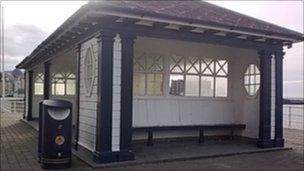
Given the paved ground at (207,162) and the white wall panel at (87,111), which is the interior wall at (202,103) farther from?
the paved ground at (207,162)

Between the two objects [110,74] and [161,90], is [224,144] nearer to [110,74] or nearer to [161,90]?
[161,90]

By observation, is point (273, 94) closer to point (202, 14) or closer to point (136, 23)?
point (202, 14)

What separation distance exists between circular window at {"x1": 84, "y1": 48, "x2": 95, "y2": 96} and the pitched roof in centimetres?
158

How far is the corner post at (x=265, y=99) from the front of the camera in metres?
10.7

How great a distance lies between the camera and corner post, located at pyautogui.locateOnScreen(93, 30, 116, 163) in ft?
27.2

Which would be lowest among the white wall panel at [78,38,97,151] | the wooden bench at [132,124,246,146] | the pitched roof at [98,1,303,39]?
the wooden bench at [132,124,246,146]

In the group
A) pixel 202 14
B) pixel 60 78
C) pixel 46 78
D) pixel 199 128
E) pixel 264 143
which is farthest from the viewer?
pixel 60 78

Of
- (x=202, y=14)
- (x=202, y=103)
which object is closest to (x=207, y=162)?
(x=202, y=14)

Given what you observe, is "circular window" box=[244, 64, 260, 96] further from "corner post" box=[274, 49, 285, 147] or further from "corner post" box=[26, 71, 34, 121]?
"corner post" box=[26, 71, 34, 121]

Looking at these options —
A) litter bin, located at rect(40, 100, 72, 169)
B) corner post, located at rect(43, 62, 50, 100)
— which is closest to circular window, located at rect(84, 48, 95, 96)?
litter bin, located at rect(40, 100, 72, 169)

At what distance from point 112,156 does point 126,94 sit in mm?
1267

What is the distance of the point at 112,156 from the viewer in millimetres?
8344

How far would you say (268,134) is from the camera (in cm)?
1073

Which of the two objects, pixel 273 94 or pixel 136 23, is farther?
pixel 273 94
